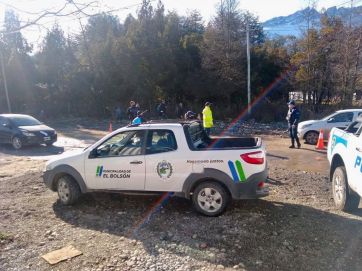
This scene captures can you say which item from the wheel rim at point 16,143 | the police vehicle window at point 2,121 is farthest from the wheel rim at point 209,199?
the police vehicle window at point 2,121

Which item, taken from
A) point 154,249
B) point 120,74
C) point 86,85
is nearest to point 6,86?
point 86,85

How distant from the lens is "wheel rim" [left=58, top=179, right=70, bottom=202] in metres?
6.81

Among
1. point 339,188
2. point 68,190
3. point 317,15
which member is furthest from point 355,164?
point 317,15

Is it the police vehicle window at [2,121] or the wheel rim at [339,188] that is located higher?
the police vehicle window at [2,121]

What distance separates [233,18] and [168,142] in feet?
79.1

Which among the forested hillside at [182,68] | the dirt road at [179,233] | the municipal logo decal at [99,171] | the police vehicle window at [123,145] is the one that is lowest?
the dirt road at [179,233]

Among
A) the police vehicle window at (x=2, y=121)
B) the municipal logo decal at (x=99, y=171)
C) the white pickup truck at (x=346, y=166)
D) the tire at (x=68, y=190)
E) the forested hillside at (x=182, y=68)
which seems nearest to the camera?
the white pickup truck at (x=346, y=166)

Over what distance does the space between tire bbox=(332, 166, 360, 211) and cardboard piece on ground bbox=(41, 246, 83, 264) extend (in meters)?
4.36

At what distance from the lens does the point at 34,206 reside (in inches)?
276

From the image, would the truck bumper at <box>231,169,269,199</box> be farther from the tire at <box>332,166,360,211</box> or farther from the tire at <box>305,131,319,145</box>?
the tire at <box>305,131,319,145</box>

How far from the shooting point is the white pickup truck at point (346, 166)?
5.29 metres

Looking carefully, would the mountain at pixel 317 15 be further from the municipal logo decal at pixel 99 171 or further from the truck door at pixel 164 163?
Answer: the municipal logo decal at pixel 99 171

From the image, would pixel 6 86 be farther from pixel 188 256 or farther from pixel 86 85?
pixel 188 256

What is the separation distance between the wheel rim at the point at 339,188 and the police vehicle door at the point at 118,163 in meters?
3.43
